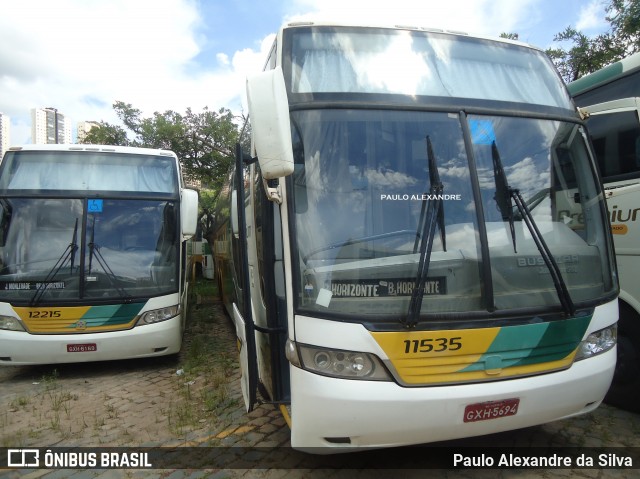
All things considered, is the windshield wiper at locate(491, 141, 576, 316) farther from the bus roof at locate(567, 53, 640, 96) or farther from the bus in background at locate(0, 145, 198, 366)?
the bus in background at locate(0, 145, 198, 366)

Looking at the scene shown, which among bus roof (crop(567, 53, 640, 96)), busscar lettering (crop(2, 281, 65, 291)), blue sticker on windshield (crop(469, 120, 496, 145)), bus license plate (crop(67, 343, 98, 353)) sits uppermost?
bus roof (crop(567, 53, 640, 96))

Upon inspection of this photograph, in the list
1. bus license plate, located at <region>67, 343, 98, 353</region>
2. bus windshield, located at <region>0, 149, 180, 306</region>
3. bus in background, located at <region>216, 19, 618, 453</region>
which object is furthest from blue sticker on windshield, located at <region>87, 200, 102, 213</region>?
bus in background, located at <region>216, 19, 618, 453</region>

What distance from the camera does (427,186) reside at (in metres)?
2.93

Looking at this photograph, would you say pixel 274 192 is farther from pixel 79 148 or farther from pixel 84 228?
pixel 79 148

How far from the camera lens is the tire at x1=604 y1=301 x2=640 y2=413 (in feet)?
13.1

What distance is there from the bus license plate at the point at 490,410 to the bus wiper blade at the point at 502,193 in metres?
0.94

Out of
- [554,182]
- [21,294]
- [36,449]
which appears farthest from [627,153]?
[21,294]

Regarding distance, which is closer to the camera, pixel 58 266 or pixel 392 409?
pixel 392 409

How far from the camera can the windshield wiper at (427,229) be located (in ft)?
8.71

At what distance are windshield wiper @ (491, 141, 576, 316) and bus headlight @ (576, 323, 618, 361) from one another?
30 cm

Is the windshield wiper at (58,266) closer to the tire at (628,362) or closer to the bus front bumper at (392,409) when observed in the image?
the bus front bumper at (392,409)

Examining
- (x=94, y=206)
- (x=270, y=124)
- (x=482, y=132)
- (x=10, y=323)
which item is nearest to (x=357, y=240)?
(x=270, y=124)

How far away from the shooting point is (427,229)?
2.82 m

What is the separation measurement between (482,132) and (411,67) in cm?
68
